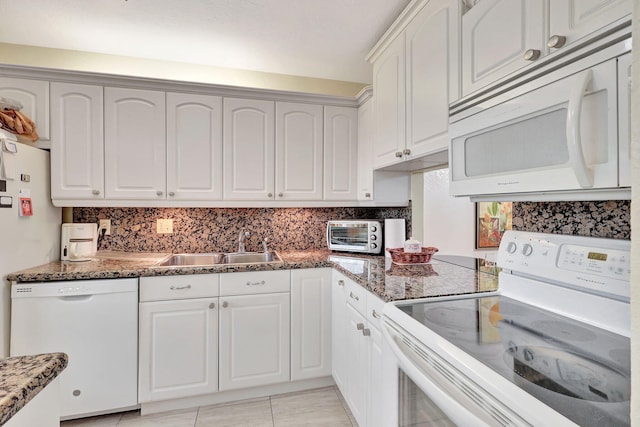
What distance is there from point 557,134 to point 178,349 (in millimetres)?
2129

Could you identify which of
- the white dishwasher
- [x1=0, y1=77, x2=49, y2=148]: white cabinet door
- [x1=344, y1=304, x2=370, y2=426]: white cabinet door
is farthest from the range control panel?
[x1=0, y1=77, x2=49, y2=148]: white cabinet door

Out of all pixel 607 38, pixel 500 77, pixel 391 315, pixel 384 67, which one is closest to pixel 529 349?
pixel 391 315

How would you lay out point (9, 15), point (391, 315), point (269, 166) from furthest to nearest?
point (269, 166), point (9, 15), point (391, 315)

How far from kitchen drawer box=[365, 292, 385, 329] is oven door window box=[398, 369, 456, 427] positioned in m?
0.31

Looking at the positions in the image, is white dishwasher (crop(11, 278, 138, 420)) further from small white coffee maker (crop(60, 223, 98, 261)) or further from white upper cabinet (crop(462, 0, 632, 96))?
white upper cabinet (crop(462, 0, 632, 96))

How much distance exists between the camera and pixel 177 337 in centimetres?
192

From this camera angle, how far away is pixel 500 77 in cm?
112

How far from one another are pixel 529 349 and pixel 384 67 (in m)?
1.79

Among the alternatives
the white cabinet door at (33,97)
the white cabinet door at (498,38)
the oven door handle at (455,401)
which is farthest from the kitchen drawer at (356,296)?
the white cabinet door at (33,97)

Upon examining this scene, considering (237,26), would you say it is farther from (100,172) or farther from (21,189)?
(21,189)

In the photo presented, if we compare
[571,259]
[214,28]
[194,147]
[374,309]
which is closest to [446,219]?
[374,309]

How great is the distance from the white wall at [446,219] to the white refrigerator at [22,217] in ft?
8.15

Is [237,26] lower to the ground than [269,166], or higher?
higher

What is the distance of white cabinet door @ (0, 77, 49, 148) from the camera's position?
1988 millimetres
